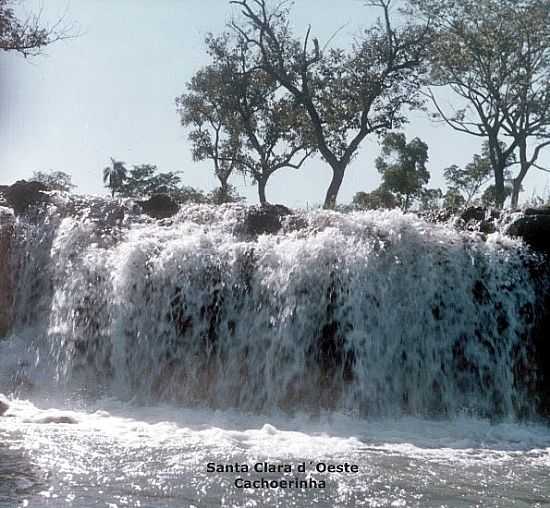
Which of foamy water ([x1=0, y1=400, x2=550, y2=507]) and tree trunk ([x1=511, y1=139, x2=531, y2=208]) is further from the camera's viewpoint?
tree trunk ([x1=511, y1=139, x2=531, y2=208])

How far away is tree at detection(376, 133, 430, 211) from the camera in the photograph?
36.1 metres

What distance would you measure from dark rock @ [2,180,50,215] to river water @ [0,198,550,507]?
142 cm

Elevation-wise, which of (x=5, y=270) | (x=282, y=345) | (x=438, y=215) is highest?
(x=438, y=215)

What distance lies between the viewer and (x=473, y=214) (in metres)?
12.7

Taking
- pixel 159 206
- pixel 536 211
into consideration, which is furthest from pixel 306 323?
pixel 159 206

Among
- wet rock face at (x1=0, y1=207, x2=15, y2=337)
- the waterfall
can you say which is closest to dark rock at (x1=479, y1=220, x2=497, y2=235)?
the waterfall

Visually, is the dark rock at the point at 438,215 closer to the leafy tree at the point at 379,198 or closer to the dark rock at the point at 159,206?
the dark rock at the point at 159,206

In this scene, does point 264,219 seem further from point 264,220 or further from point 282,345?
point 282,345

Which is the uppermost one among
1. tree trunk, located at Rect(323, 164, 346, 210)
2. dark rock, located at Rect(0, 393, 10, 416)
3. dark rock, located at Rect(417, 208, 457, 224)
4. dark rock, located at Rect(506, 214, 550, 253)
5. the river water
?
tree trunk, located at Rect(323, 164, 346, 210)

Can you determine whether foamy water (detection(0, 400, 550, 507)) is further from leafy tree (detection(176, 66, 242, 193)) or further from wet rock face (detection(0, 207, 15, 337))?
leafy tree (detection(176, 66, 242, 193))

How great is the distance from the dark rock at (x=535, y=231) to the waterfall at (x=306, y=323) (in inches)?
10.7

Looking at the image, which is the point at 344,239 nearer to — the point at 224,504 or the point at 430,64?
the point at 224,504

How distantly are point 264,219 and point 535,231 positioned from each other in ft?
15.3

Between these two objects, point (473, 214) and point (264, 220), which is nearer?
point (473, 214)
